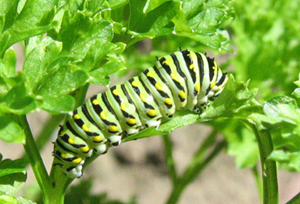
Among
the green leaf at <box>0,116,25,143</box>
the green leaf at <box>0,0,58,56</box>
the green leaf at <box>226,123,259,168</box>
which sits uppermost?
the green leaf at <box>0,0,58,56</box>

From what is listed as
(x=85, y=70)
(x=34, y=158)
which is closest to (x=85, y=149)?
(x=34, y=158)

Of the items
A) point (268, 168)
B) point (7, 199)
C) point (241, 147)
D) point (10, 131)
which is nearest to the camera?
point (10, 131)

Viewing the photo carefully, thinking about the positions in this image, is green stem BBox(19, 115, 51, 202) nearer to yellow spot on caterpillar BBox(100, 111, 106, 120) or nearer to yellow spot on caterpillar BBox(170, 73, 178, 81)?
yellow spot on caterpillar BBox(100, 111, 106, 120)

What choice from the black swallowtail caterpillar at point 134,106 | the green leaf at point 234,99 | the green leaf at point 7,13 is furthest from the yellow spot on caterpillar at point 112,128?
the green leaf at point 7,13

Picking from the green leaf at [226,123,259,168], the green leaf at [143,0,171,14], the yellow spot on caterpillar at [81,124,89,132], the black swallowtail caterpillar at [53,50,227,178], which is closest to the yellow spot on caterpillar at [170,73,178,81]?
the black swallowtail caterpillar at [53,50,227,178]

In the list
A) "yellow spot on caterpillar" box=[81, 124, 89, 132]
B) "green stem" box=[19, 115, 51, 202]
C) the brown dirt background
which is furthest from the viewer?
the brown dirt background

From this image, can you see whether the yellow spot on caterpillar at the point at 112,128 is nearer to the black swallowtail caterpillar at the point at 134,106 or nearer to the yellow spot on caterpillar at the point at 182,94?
the black swallowtail caterpillar at the point at 134,106

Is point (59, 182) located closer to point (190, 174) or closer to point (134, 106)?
point (134, 106)
